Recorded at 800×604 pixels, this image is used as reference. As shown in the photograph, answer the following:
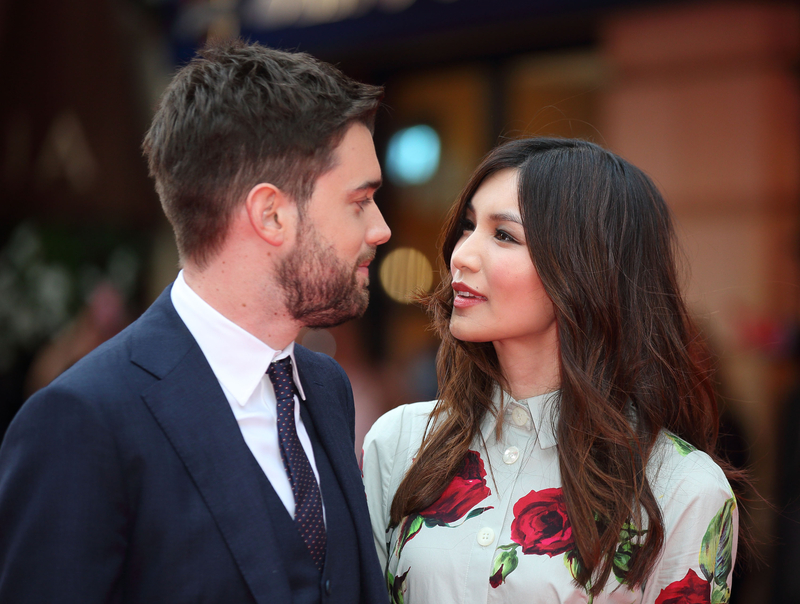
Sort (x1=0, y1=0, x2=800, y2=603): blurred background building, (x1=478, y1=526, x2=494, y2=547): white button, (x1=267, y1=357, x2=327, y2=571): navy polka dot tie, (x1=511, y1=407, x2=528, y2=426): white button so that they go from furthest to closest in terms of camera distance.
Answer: (x1=0, y1=0, x2=800, y2=603): blurred background building → (x1=511, y1=407, x2=528, y2=426): white button → (x1=478, y1=526, x2=494, y2=547): white button → (x1=267, y1=357, x2=327, y2=571): navy polka dot tie

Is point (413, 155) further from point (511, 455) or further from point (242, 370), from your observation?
point (242, 370)

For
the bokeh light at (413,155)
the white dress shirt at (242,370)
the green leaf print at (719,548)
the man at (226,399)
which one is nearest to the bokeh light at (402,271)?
the bokeh light at (413,155)

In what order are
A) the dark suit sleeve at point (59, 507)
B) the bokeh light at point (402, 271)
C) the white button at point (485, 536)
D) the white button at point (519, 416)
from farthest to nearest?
the bokeh light at point (402, 271) < the white button at point (519, 416) < the white button at point (485, 536) < the dark suit sleeve at point (59, 507)

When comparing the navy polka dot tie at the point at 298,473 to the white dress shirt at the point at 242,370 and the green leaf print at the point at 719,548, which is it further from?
the green leaf print at the point at 719,548

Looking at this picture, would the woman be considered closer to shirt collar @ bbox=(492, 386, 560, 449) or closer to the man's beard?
shirt collar @ bbox=(492, 386, 560, 449)

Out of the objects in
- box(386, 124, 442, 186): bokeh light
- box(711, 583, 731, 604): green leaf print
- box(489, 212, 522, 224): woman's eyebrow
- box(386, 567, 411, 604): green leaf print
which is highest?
box(386, 124, 442, 186): bokeh light

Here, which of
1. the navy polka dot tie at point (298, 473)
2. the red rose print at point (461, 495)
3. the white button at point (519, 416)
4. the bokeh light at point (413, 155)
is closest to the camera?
the navy polka dot tie at point (298, 473)

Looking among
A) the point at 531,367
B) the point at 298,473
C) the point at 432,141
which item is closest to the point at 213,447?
the point at 298,473

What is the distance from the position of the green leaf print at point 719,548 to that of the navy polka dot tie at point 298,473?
1.04 m

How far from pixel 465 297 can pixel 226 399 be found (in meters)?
0.89

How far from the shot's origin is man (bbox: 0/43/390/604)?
1515 mm

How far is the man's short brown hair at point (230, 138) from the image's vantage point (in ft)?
6.24

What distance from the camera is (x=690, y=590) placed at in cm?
202

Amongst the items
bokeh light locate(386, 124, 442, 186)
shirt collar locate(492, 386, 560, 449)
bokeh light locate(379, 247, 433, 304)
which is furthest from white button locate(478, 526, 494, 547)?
bokeh light locate(386, 124, 442, 186)
